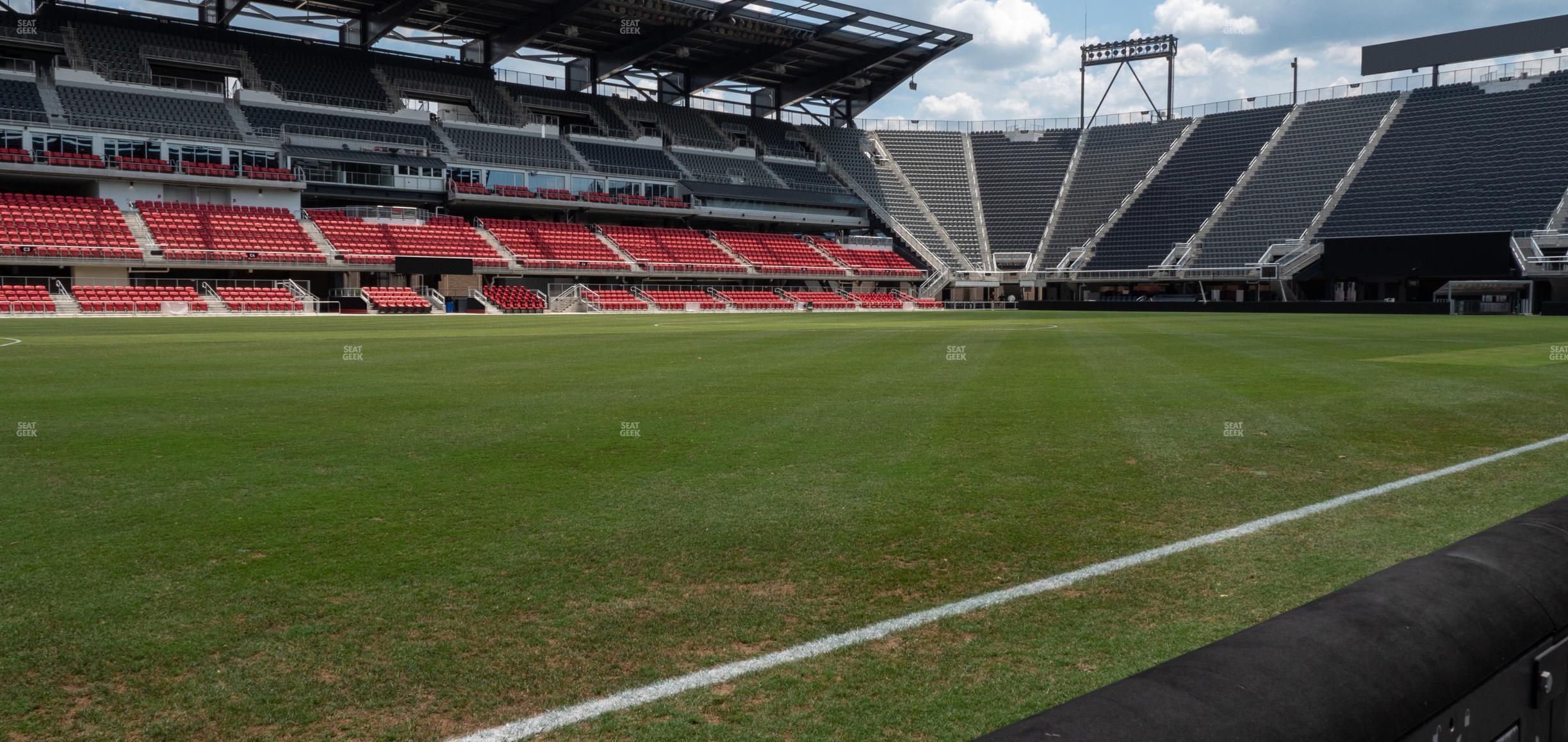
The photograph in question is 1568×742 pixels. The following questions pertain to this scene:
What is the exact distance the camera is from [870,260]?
80625mm

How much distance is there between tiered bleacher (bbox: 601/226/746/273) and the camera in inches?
2731

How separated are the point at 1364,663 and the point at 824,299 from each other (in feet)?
234

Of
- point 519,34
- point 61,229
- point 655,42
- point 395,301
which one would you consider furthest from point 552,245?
point 61,229

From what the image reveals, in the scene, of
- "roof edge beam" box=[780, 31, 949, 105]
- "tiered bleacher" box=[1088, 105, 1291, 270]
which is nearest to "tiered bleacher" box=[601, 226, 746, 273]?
"roof edge beam" box=[780, 31, 949, 105]

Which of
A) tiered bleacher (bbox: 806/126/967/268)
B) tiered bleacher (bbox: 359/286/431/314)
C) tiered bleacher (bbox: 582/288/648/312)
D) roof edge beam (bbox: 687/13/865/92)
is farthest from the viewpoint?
tiered bleacher (bbox: 806/126/967/268)

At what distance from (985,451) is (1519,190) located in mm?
68085

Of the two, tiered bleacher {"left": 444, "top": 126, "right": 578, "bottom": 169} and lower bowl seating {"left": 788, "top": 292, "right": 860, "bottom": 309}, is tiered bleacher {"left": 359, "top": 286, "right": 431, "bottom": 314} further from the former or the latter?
lower bowl seating {"left": 788, "top": 292, "right": 860, "bottom": 309}

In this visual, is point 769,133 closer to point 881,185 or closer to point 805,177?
point 805,177

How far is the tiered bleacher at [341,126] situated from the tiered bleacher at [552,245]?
755cm

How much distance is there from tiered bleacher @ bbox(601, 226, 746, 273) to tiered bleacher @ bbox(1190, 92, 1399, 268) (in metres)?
34.1

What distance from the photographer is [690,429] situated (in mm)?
10102

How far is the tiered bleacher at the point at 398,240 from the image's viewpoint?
5750cm

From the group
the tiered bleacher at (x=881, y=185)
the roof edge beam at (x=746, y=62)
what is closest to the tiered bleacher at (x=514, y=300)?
the roof edge beam at (x=746, y=62)

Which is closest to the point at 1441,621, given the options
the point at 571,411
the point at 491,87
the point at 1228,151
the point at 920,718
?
the point at 920,718
